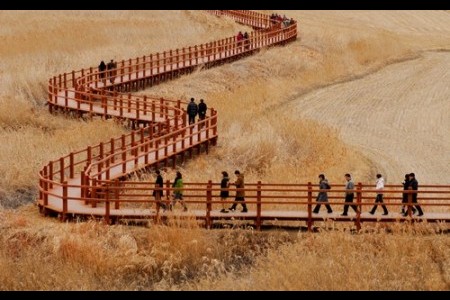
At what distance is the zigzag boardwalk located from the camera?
20.3 metres

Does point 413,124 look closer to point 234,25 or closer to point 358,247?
point 358,247

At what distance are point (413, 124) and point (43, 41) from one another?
2222 cm

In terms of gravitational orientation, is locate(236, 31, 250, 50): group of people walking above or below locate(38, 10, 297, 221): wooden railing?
above

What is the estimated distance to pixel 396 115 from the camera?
3794 cm

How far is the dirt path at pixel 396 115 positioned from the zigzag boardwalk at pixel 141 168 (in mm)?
2963

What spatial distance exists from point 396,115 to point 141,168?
1707cm

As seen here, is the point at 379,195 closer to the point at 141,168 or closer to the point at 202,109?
the point at 141,168

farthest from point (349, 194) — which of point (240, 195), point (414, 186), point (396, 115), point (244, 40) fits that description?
point (244, 40)

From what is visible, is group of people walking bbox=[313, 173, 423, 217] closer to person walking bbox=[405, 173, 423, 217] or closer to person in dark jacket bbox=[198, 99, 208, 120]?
person walking bbox=[405, 173, 423, 217]

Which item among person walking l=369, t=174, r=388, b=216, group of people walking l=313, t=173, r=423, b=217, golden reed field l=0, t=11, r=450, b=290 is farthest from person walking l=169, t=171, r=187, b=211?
person walking l=369, t=174, r=388, b=216

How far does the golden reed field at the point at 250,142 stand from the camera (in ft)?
58.3

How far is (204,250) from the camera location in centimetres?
1911

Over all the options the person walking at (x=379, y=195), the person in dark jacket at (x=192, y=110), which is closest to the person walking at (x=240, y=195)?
the person walking at (x=379, y=195)

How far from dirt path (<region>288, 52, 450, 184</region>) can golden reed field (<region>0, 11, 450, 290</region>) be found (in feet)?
0.26
